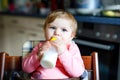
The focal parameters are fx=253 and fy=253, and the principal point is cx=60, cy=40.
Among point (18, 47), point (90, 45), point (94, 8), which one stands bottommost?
point (18, 47)

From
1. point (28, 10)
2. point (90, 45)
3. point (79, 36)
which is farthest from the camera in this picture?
point (28, 10)

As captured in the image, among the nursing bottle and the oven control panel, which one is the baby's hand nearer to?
the nursing bottle

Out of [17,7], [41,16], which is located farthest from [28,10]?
[41,16]

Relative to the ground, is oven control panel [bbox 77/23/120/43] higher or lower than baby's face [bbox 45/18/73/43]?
lower

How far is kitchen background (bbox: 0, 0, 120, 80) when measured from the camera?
1565 millimetres

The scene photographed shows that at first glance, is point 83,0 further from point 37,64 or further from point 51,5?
point 37,64

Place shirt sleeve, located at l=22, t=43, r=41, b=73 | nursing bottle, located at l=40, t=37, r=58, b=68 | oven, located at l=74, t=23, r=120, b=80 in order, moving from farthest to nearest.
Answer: oven, located at l=74, t=23, r=120, b=80 < shirt sleeve, located at l=22, t=43, r=41, b=73 < nursing bottle, located at l=40, t=37, r=58, b=68

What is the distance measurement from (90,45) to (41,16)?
0.81 m

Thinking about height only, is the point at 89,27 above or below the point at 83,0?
below

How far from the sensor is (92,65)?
0.98 meters

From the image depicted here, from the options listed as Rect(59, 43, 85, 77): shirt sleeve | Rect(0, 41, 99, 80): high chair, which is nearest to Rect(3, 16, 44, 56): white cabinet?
Rect(0, 41, 99, 80): high chair

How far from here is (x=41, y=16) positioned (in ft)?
7.85

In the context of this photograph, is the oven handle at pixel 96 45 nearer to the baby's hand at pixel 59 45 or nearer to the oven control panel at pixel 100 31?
the oven control panel at pixel 100 31

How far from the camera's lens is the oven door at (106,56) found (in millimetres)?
1552
